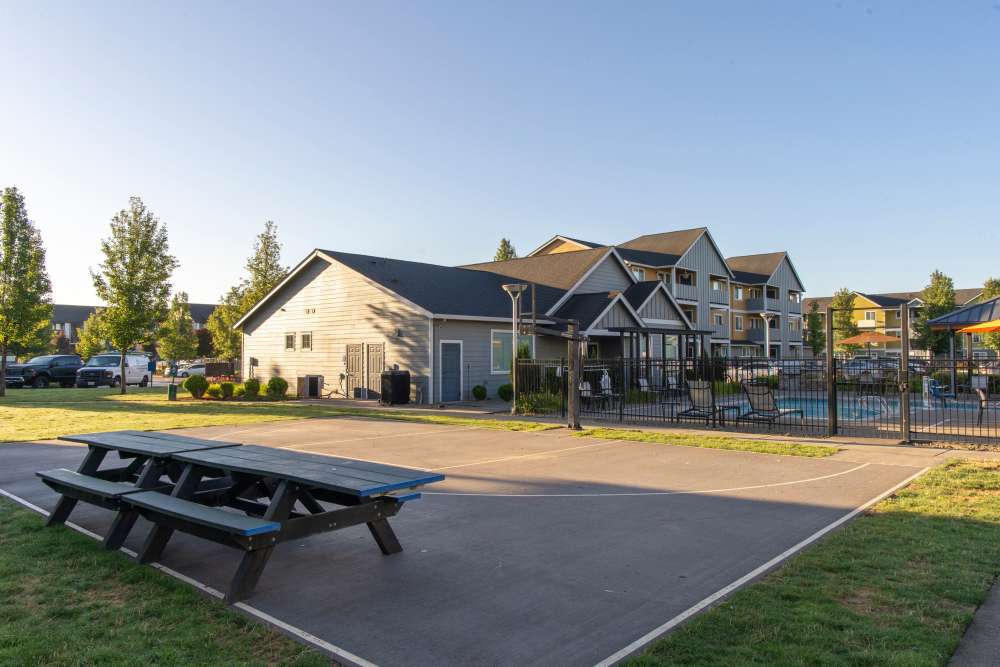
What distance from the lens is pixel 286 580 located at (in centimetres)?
531

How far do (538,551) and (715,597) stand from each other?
5.51 feet

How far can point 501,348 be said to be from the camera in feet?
87.5

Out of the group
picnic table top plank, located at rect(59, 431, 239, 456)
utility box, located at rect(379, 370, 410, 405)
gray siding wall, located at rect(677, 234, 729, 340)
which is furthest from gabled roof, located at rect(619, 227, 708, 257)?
picnic table top plank, located at rect(59, 431, 239, 456)

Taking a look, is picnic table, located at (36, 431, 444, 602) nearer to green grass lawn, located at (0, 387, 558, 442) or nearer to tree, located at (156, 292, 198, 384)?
green grass lawn, located at (0, 387, 558, 442)

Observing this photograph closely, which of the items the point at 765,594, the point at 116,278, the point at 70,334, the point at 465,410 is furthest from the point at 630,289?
the point at 70,334

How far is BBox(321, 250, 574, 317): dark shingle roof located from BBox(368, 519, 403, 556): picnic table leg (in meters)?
18.1

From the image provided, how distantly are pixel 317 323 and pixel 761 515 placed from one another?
23.3 m

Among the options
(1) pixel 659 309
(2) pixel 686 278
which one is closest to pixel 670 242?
(2) pixel 686 278

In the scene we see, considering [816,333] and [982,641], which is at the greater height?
[816,333]

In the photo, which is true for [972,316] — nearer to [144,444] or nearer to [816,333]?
[144,444]

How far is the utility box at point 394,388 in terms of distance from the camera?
76.2 ft

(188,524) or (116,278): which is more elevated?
(116,278)

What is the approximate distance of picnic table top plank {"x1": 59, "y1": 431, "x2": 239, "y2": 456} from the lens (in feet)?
22.0

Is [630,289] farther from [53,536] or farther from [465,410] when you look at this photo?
[53,536]
